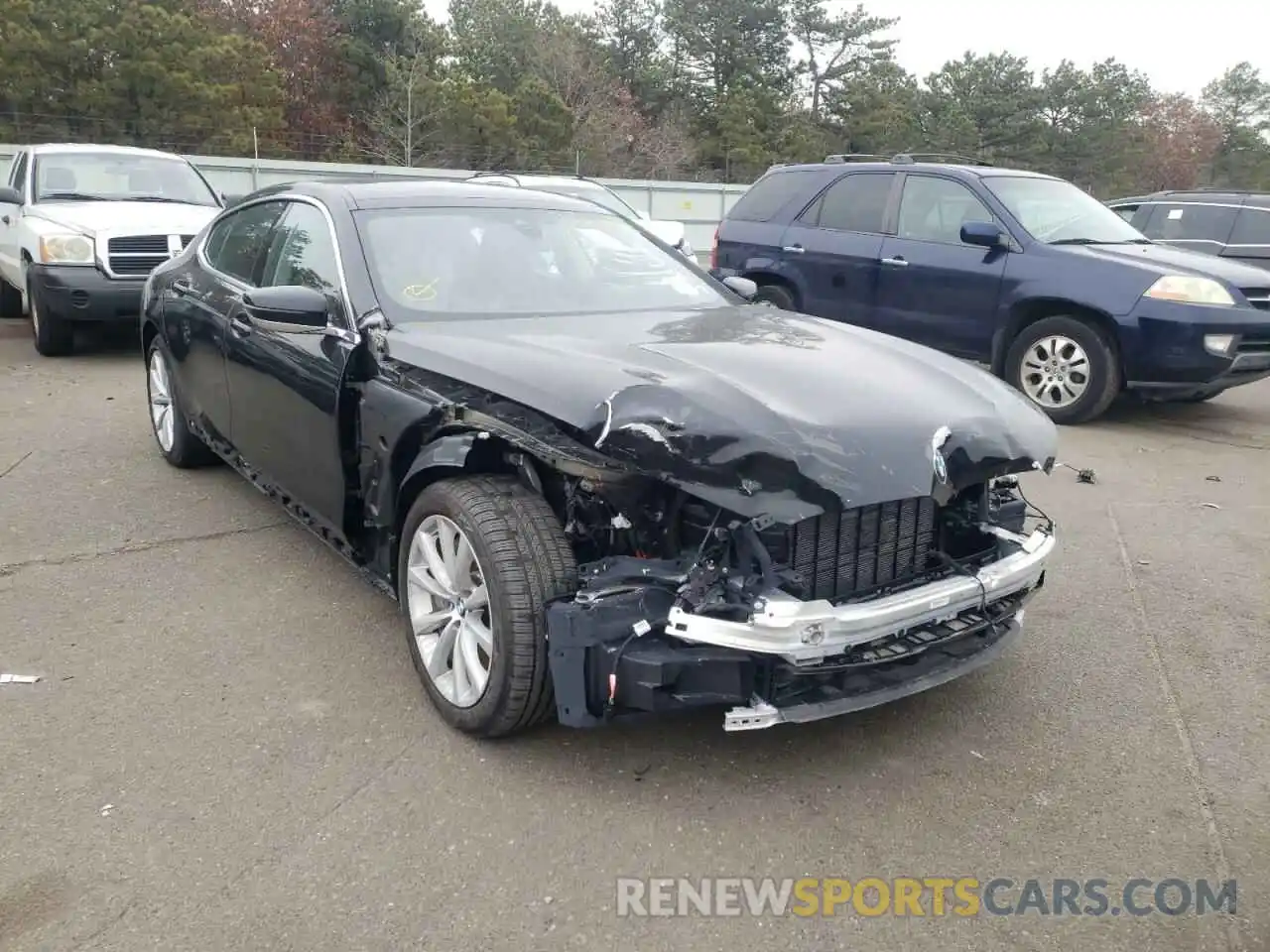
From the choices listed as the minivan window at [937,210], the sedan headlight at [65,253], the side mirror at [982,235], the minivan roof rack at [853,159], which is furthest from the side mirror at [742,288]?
the sedan headlight at [65,253]

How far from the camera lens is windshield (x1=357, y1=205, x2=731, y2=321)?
378 cm

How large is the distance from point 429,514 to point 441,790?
2.69 ft

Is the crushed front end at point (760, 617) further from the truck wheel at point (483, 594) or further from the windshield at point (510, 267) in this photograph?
the windshield at point (510, 267)

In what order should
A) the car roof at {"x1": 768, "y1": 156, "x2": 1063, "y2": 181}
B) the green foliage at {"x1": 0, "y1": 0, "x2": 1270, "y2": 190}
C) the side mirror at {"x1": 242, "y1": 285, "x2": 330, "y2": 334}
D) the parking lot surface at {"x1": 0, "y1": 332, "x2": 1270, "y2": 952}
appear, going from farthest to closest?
the green foliage at {"x1": 0, "y1": 0, "x2": 1270, "y2": 190}, the car roof at {"x1": 768, "y1": 156, "x2": 1063, "y2": 181}, the side mirror at {"x1": 242, "y1": 285, "x2": 330, "y2": 334}, the parking lot surface at {"x1": 0, "y1": 332, "x2": 1270, "y2": 952}

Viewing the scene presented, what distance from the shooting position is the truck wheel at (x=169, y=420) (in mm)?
5598

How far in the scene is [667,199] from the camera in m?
24.0

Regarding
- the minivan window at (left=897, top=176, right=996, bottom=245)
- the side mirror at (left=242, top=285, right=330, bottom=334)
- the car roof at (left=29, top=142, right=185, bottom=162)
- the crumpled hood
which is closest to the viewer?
the side mirror at (left=242, top=285, right=330, bottom=334)

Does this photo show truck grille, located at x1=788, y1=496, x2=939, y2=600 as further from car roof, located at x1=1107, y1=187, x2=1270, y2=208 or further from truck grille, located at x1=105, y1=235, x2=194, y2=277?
car roof, located at x1=1107, y1=187, x2=1270, y2=208

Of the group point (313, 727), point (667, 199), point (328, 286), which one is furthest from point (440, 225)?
point (667, 199)

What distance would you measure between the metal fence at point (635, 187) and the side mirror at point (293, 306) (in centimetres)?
1703

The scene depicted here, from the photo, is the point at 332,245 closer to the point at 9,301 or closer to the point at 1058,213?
the point at 1058,213

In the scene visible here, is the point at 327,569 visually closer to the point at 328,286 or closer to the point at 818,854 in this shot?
the point at 328,286

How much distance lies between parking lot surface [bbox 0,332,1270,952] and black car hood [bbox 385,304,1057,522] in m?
0.87

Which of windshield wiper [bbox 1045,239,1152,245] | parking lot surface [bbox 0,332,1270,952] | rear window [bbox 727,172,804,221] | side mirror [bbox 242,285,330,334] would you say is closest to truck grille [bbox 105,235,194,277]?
rear window [bbox 727,172,804,221]
